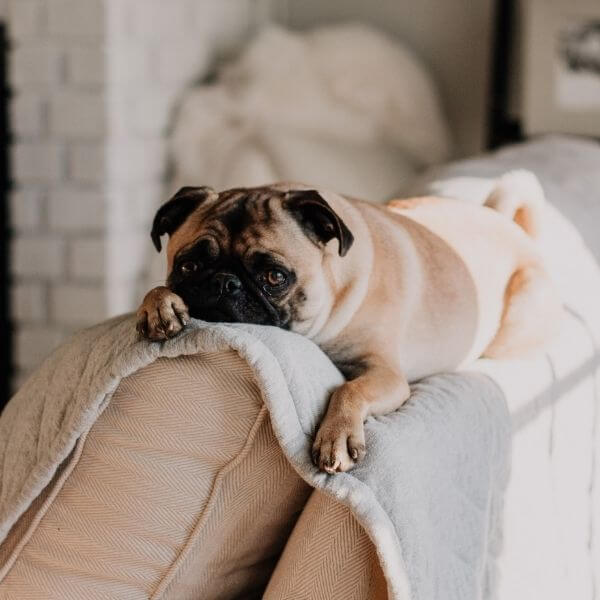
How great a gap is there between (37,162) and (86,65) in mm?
303

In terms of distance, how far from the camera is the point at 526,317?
1.60m

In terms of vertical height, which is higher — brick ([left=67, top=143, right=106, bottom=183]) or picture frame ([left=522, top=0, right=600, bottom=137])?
picture frame ([left=522, top=0, right=600, bottom=137])

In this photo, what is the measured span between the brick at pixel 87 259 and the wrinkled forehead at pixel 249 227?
1.46 m

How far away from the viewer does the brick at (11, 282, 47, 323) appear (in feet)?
9.18

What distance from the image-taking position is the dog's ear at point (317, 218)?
1.23m

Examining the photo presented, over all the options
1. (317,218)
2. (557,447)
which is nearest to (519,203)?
(557,447)

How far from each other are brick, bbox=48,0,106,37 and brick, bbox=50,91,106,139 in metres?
0.16

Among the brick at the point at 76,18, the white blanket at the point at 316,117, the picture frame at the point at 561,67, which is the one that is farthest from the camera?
the picture frame at the point at 561,67

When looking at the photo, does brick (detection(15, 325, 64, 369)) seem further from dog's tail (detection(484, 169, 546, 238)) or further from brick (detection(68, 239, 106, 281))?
dog's tail (detection(484, 169, 546, 238))

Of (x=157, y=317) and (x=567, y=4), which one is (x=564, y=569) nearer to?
(x=157, y=317)

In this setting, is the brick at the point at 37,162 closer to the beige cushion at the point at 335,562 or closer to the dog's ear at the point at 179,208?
the dog's ear at the point at 179,208

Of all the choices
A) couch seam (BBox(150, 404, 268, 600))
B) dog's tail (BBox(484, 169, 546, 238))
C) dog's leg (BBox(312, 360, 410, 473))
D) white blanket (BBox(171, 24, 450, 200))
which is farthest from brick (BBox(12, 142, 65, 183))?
couch seam (BBox(150, 404, 268, 600))

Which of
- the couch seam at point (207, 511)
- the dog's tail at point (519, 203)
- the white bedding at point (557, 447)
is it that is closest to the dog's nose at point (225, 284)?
the couch seam at point (207, 511)

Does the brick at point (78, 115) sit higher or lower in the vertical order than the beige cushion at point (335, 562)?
higher
